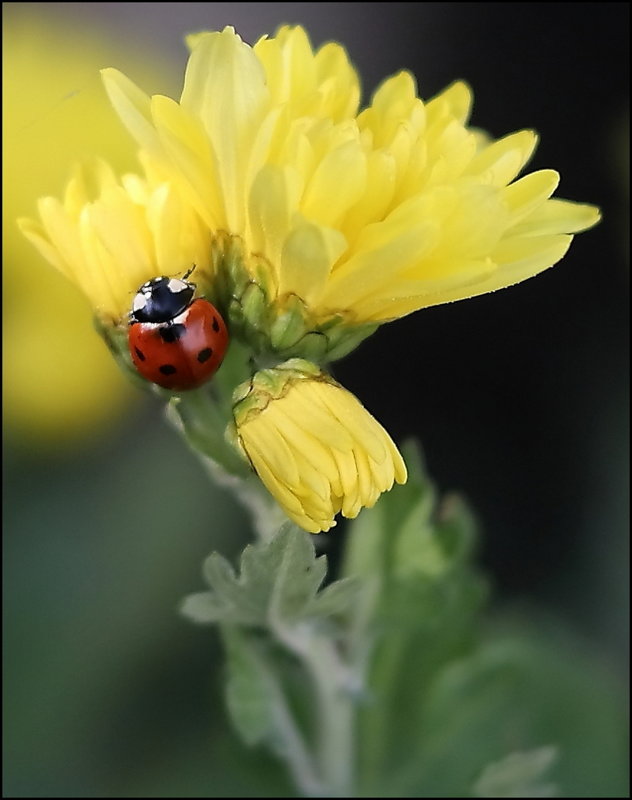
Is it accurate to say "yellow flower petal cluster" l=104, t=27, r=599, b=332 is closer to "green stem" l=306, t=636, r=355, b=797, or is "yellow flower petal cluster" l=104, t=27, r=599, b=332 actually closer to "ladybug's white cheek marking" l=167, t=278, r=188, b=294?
"ladybug's white cheek marking" l=167, t=278, r=188, b=294

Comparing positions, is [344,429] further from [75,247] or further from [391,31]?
[391,31]

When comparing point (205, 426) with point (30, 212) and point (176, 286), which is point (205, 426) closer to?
point (176, 286)

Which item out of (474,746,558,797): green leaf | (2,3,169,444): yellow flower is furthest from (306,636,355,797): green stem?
(2,3,169,444): yellow flower

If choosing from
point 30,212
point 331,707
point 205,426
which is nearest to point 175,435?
point 30,212

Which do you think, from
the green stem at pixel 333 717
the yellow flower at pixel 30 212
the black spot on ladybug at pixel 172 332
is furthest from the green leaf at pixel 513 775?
the yellow flower at pixel 30 212

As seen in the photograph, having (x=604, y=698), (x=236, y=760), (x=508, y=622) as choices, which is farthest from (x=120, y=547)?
(x=604, y=698)

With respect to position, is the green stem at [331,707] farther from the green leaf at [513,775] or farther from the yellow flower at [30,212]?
the yellow flower at [30,212]

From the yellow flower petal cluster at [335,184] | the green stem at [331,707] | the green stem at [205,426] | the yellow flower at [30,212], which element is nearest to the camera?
the yellow flower petal cluster at [335,184]
